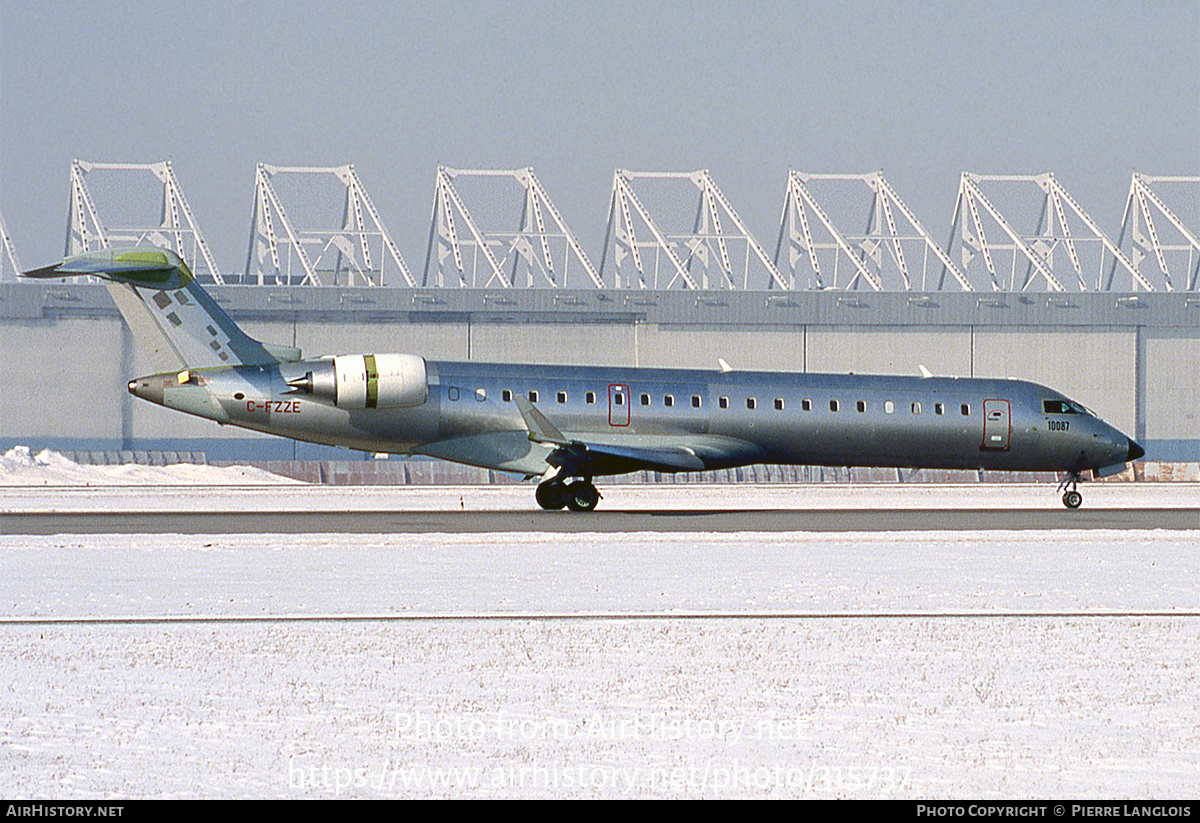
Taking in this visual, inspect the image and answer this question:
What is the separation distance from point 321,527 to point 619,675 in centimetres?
1521

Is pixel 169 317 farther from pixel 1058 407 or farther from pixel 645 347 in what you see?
Result: pixel 645 347

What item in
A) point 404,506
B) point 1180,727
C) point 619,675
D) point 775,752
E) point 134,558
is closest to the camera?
point 775,752

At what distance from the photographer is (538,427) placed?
2941 centimetres

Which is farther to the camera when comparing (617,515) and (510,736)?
(617,515)

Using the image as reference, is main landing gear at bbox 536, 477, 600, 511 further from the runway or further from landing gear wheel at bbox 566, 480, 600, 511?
the runway

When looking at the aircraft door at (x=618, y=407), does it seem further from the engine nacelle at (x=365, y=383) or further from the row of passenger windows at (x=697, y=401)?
the engine nacelle at (x=365, y=383)

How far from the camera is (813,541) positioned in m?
22.6

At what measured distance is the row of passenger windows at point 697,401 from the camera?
1193 inches

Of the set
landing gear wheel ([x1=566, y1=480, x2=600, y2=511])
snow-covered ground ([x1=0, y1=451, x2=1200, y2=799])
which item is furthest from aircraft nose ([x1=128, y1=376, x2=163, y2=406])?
snow-covered ground ([x1=0, y1=451, x2=1200, y2=799])

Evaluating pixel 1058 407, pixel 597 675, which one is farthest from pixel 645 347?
pixel 597 675

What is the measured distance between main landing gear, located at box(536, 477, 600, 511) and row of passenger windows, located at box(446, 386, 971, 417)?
1.73 metres

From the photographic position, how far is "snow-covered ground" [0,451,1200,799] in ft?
26.4
